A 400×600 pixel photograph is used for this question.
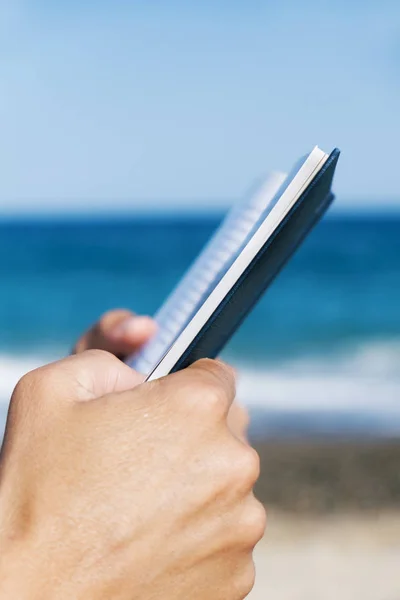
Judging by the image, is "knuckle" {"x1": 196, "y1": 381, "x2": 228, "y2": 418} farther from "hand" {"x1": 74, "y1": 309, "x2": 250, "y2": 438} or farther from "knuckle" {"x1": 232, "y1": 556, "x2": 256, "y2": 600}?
"hand" {"x1": 74, "y1": 309, "x2": 250, "y2": 438}

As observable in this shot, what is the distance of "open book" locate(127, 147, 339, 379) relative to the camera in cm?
74

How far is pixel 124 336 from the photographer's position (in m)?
1.22

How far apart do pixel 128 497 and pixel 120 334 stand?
61cm

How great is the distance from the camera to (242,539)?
2.22ft

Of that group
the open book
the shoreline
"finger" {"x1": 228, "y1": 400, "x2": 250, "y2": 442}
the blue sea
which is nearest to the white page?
the open book

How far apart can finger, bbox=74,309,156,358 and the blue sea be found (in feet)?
14.9

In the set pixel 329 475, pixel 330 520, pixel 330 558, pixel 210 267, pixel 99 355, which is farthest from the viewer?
pixel 329 475

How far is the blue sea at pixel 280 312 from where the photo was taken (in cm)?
707

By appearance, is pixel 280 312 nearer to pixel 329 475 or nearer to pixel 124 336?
pixel 329 475

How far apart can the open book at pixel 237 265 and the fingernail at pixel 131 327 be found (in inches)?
3.5

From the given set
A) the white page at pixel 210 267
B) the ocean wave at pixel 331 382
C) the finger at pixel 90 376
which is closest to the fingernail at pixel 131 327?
the white page at pixel 210 267

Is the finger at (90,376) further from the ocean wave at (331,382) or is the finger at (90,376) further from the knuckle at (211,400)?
the ocean wave at (331,382)

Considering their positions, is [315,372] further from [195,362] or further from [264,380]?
[195,362]

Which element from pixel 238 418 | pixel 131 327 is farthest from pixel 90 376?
pixel 131 327
